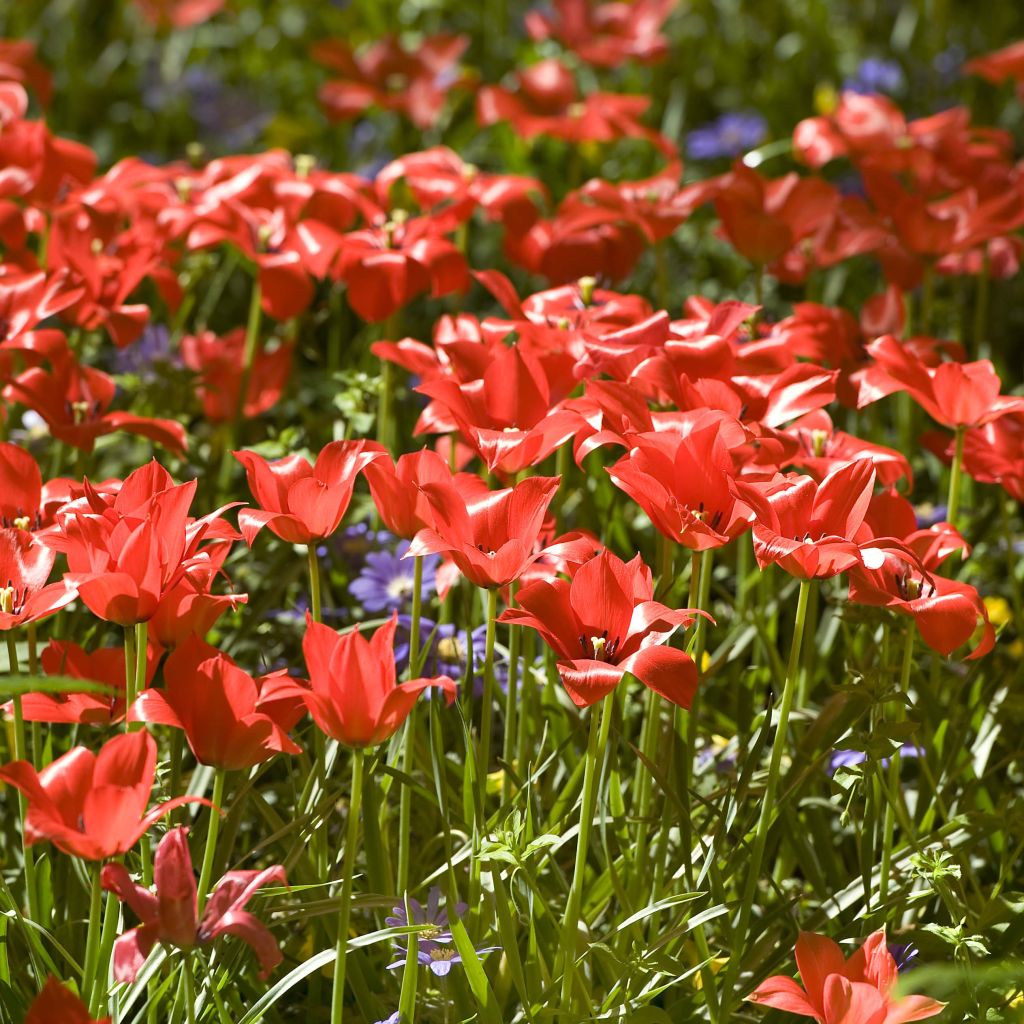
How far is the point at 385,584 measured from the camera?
146 centimetres

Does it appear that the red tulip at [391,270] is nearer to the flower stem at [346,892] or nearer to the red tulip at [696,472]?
the red tulip at [696,472]

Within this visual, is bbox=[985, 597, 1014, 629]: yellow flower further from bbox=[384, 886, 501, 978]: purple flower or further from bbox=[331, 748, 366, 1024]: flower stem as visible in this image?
bbox=[331, 748, 366, 1024]: flower stem

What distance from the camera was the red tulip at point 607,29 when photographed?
2.41 metres

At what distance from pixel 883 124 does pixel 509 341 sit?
65 cm

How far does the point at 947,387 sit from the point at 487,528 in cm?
42

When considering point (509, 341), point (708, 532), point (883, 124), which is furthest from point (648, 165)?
point (708, 532)

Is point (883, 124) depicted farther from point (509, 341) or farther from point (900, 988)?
point (900, 988)

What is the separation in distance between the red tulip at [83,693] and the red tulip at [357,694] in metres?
0.17

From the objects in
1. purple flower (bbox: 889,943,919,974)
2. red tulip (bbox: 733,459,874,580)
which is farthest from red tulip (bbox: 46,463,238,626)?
purple flower (bbox: 889,943,919,974)

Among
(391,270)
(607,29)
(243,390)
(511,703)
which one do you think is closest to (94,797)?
(511,703)

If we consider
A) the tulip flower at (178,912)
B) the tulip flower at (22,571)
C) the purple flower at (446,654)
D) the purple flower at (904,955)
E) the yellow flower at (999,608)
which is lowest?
the yellow flower at (999,608)

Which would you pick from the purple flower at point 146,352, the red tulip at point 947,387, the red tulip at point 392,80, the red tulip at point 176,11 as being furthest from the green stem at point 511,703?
the red tulip at point 176,11

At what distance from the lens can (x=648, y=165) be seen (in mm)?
2562

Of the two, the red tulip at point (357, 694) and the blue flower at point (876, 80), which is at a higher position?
the red tulip at point (357, 694)
